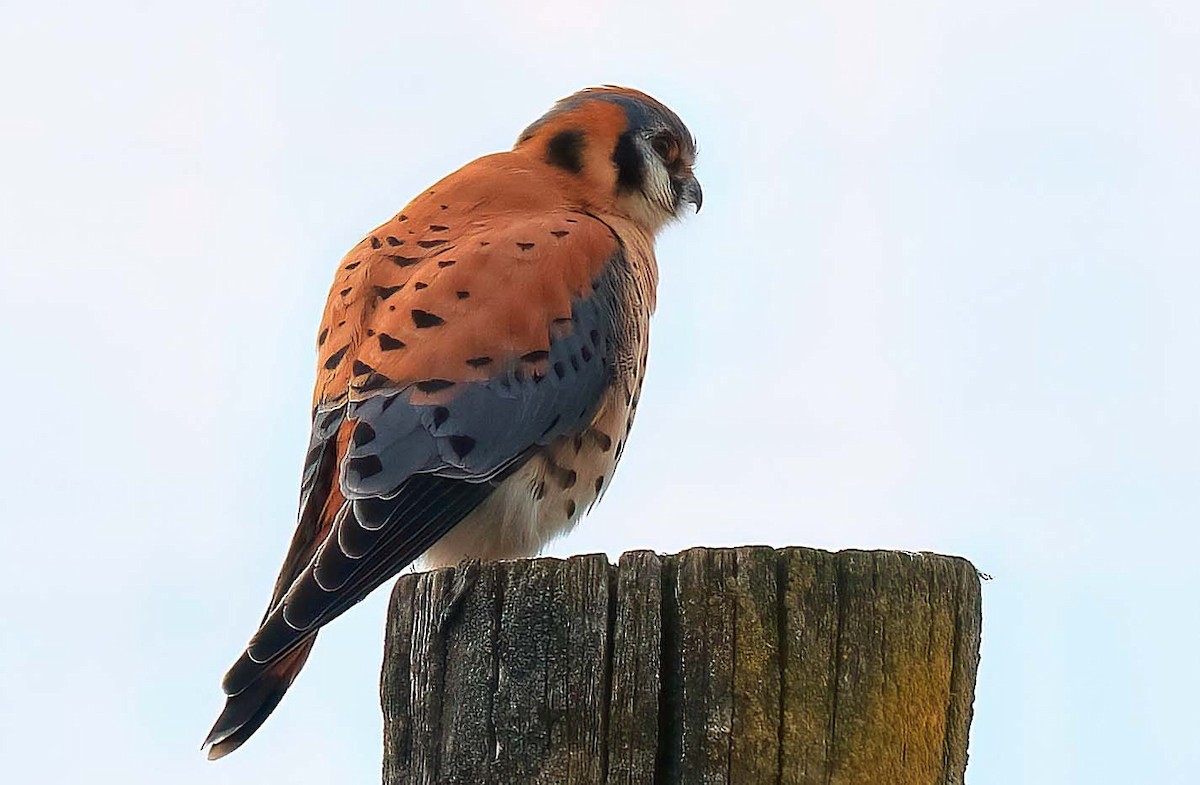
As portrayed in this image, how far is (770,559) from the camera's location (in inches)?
119

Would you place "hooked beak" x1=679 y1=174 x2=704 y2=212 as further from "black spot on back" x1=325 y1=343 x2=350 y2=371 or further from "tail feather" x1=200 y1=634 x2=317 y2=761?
"tail feather" x1=200 y1=634 x2=317 y2=761

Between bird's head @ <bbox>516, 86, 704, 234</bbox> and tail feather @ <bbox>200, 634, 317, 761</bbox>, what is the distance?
2522 millimetres

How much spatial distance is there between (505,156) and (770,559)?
11.3 feet

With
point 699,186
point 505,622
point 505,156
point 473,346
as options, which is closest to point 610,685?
point 505,622

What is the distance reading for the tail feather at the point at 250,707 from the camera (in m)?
4.05

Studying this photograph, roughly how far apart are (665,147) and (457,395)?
2304 millimetres

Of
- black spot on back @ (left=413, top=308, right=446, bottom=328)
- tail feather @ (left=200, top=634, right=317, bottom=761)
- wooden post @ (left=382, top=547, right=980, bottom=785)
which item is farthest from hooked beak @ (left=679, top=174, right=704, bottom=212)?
wooden post @ (left=382, top=547, right=980, bottom=785)

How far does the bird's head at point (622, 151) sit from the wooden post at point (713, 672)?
3.26m

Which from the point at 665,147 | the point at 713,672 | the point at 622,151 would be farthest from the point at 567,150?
the point at 713,672

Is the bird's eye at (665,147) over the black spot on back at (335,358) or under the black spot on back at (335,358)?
over

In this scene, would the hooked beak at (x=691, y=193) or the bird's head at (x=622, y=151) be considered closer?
the bird's head at (x=622, y=151)

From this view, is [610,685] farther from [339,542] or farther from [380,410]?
[380,410]

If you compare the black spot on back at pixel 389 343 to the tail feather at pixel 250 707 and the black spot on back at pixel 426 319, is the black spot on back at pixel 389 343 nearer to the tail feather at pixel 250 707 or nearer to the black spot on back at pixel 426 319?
the black spot on back at pixel 426 319

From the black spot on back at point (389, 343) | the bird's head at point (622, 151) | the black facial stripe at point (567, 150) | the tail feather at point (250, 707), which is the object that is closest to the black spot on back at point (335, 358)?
the black spot on back at point (389, 343)
